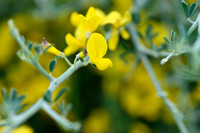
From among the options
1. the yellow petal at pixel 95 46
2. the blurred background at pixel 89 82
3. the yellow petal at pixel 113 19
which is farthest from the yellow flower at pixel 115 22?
the blurred background at pixel 89 82

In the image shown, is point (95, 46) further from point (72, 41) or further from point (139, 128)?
point (139, 128)

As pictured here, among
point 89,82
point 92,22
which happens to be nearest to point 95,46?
point 92,22

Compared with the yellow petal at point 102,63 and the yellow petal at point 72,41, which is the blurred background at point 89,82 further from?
the yellow petal at point 102,63

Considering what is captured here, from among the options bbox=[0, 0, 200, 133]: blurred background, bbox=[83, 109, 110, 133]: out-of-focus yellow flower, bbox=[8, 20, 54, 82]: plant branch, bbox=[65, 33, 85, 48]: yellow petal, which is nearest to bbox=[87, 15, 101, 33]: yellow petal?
bbox=[65, 33, 85, 48]: yellow petal

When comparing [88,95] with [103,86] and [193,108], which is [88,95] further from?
[193,108]

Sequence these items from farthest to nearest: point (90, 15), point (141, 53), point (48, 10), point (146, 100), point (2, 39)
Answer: point (2, 39), point (146, 100), point (48, 10), point (141, 53), point (90, 15)

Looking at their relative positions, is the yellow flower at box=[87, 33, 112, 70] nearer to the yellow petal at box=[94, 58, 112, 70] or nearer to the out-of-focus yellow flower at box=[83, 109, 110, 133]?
the yellow petal at box=[94, 58, 112, 70]

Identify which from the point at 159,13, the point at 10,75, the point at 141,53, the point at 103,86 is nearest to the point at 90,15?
the point at 141,53
